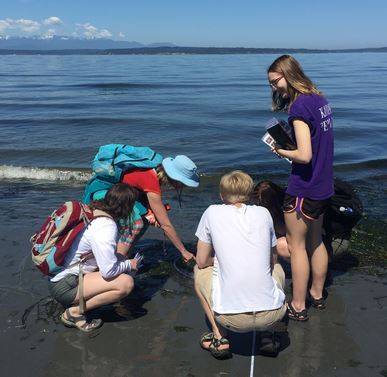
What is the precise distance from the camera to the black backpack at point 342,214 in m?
4.51

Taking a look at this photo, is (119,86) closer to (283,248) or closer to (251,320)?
(283,248)

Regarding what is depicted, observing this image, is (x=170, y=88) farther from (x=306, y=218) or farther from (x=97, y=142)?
(x=306, y=218)

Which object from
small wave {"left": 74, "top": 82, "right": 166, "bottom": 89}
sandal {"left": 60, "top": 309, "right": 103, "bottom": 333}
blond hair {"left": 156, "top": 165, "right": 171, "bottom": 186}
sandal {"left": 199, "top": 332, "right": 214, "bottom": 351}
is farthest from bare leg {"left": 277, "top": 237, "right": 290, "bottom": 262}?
small wave {"left": 74, "top": 82, "right": 166, "bottom": 89}

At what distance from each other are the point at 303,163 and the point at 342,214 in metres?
1.11

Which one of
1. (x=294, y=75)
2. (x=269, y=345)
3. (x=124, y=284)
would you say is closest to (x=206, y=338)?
(x=269, y=345)

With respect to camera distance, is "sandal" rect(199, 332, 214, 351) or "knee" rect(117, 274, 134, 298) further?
"knee" rect(117, 274, 134, 298)

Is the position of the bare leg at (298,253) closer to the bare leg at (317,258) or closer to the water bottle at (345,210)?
the bare leg at (317,258)

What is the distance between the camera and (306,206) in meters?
3.89

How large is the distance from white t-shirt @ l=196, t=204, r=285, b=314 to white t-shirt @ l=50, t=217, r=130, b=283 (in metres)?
0.88

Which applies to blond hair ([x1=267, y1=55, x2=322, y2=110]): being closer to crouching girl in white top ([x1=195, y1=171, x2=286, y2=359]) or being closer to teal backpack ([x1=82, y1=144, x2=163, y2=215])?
crouching girl in white top ([x1=195, y1=171, x2=286, y2=359])

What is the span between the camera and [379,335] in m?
3.96

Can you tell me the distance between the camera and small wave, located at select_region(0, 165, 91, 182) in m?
10.2

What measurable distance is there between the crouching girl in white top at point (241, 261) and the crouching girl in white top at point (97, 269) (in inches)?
31.2

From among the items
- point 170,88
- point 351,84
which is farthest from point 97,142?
point 351,84
